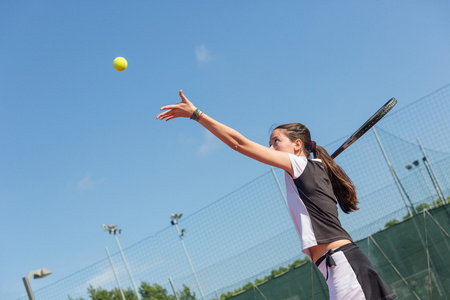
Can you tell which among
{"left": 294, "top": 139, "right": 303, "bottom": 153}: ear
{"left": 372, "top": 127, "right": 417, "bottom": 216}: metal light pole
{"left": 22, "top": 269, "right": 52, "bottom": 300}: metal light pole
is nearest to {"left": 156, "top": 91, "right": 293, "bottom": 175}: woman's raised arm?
{"left": 294, "top": 139, "right": 303, "bottom": 153}: ear

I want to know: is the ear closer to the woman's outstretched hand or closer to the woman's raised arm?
the woman's raised arm

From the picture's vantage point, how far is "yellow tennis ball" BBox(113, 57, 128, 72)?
596 cm

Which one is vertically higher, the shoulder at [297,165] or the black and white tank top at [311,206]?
the shoulder at [297,165]

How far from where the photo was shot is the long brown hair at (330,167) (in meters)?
3.32

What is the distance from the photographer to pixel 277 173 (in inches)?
320

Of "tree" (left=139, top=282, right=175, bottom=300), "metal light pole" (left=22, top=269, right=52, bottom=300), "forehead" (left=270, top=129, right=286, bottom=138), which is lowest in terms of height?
"tree" (left=139, top=282, right=175, bottom=300)

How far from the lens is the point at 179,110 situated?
3014 mm

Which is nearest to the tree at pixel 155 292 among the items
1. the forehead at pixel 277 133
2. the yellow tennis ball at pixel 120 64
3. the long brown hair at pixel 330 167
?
the yellow tennis ball at pixel 120 64

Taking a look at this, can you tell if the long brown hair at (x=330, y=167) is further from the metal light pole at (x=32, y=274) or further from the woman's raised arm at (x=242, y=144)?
the metal light pole at (x=32, y=274)

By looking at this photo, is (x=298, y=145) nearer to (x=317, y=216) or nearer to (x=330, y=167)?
(x=330, y=167)

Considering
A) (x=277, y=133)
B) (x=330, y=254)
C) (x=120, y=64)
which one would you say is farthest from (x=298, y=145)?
(x=120, y=64)

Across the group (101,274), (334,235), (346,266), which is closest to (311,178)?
(334,235)

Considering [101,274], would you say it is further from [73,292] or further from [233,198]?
[233,198]

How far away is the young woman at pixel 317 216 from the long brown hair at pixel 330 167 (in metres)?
0.18
